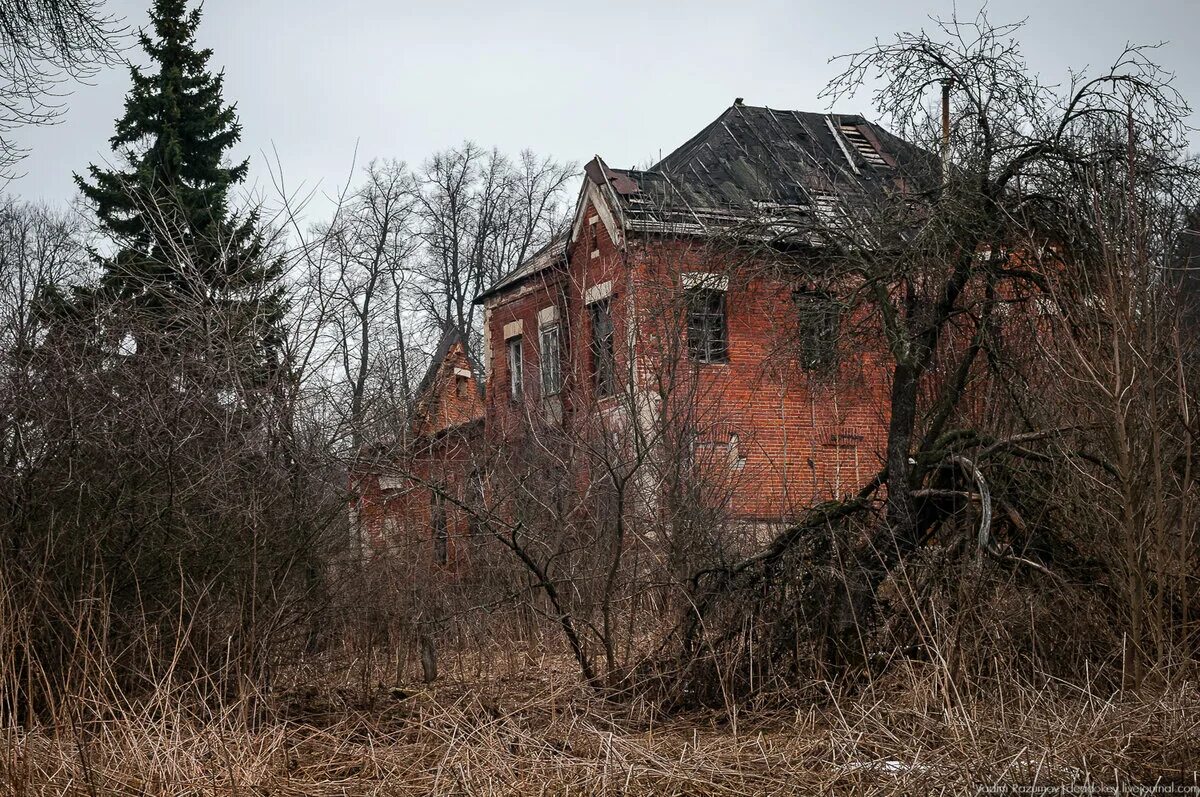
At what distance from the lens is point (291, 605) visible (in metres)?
9.38

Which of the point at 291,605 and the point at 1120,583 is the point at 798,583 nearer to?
the point at 1120,583

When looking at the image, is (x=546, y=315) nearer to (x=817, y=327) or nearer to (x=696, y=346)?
(x=696, y=346)

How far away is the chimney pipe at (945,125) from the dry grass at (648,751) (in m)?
3.84

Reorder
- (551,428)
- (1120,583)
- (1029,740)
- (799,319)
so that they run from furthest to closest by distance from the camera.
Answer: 1. (551,428)
2. (799,319)
3. (1120,583)
4. (1029,740)

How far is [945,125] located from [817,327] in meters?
1.84

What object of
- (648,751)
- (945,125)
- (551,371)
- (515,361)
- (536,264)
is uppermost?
(536,264)

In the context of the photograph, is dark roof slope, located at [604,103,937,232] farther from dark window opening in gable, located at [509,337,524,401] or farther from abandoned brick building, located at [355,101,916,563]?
dark window opening in gable, located at [509,337,524,401]

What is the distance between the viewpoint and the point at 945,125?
9734 millimetres

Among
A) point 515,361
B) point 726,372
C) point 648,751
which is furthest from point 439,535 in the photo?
point 515,361

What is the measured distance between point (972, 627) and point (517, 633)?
217 inches

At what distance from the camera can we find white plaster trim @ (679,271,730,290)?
10338 millimetres

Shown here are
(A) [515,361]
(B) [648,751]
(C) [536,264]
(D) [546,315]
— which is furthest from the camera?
(A) [515,361]

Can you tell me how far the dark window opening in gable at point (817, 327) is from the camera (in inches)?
396

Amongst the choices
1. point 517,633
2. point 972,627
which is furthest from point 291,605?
point 972,627
